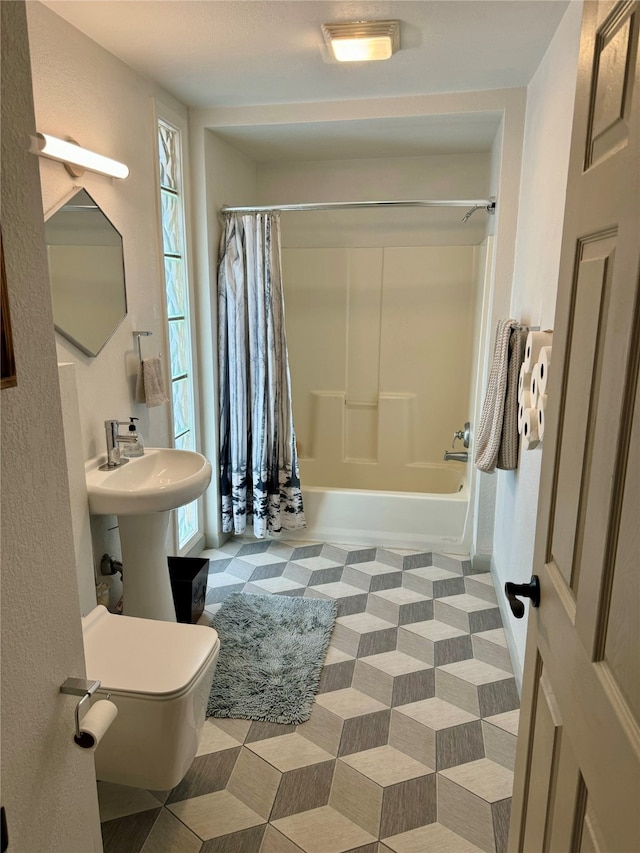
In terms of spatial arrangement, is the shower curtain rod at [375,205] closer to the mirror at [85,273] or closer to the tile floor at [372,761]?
the mirror at [85,273]

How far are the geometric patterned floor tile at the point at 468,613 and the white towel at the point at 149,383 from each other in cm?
169

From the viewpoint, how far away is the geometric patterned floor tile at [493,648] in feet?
8.10

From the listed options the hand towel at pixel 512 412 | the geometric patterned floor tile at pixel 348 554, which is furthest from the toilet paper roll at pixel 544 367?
the geometric patterned floor tile at pixel 348 554

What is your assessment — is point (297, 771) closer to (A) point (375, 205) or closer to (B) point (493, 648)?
(B) point (493, 648)

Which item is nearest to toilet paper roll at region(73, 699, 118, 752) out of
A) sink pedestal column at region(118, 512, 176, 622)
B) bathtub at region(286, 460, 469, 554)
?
sink pedestal column at region(118, 512, 176, 622)

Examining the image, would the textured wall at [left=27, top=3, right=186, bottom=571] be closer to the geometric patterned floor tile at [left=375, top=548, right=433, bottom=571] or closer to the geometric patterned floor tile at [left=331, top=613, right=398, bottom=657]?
the geometric patterned floor tile at [left=331, top=613, right=398, bottom=657]

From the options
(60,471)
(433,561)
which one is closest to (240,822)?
(60,471)

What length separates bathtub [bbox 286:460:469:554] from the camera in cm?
346

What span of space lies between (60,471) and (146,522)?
1300mm

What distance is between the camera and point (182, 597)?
268cm

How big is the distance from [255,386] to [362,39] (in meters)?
1.77

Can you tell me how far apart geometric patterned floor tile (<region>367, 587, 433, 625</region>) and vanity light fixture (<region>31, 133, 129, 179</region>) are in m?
2.24

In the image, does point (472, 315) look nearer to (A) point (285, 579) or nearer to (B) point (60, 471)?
(A) point (285, 579)

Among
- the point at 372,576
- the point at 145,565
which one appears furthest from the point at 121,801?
the point at 372,576
